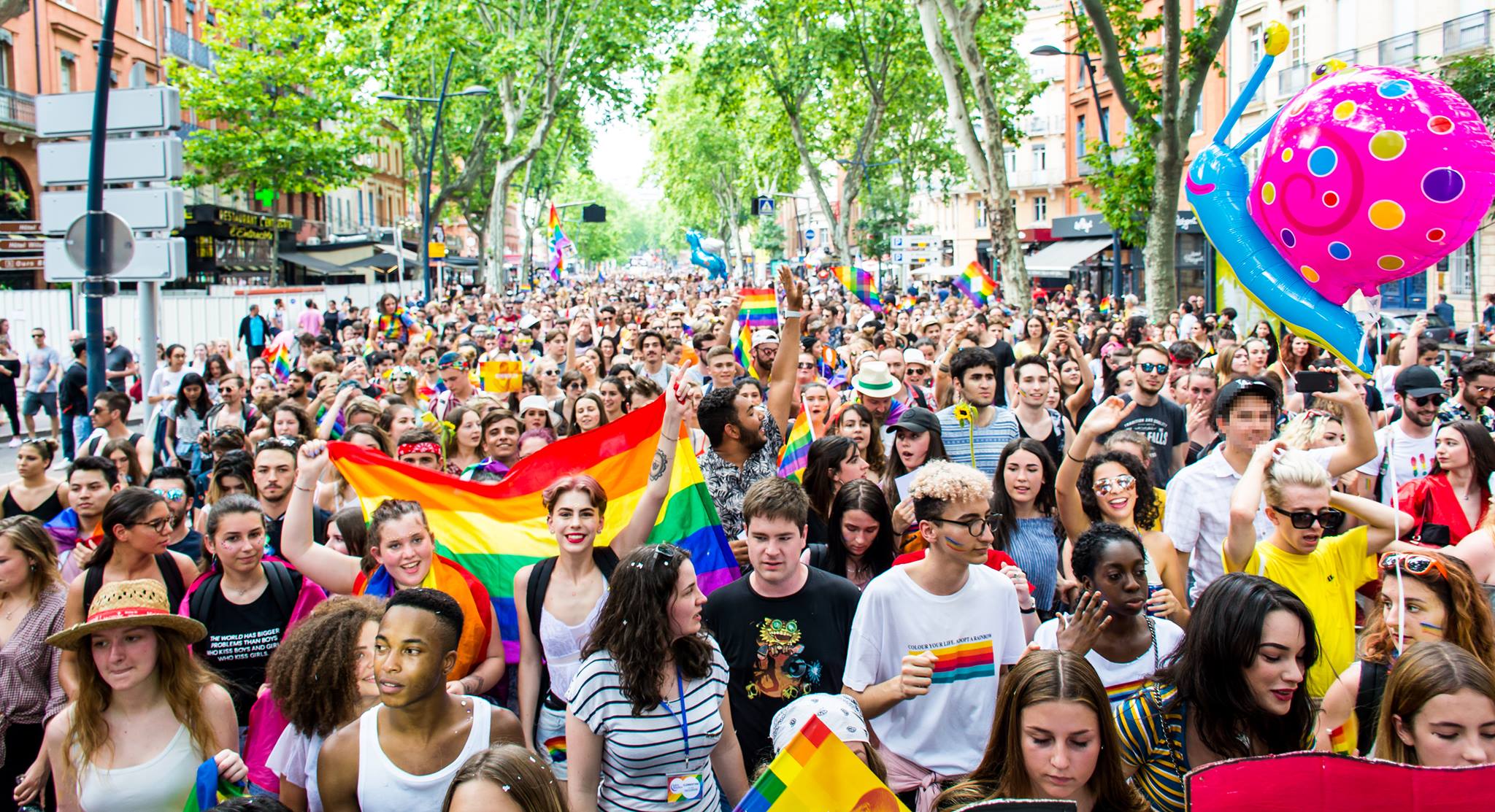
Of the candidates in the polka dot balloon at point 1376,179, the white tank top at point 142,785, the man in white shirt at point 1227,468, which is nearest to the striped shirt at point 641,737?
the white tank top at point 142,785

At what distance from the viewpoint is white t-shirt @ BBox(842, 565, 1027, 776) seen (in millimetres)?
3838

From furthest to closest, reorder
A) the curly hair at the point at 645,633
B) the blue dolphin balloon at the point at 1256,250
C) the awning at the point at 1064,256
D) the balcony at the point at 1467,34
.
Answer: the awning at the point at 1064,256 < the balcony at the point at 1467,34 < the blue dolphin balloon at the point at 1256,250 < the curly hair at the point at 645,633

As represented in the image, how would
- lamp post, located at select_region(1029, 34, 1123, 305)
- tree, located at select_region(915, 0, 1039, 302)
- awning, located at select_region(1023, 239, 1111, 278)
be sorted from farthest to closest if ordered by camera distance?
awning, located at select_region(1023, 239, 1111, 278) → tree, located at select_region(915, 0, 1039, 302) → lamp post, located at select_region(1029, 34, 1123, 305)

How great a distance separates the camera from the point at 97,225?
30.0 ft

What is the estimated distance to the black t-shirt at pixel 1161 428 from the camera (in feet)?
24.3

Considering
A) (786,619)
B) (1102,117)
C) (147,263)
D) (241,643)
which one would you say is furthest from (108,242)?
(1102,117)

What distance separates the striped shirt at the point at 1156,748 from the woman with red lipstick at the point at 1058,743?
0.13 metres

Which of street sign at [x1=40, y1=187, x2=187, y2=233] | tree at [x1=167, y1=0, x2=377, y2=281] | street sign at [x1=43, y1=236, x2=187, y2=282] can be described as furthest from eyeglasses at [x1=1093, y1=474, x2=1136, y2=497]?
tree at [x1=167, y1=0, x2=377, y2=281]

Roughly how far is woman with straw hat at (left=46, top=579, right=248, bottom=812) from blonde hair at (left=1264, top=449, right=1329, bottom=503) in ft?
11.6

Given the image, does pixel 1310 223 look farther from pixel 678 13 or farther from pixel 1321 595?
pixel 678 13

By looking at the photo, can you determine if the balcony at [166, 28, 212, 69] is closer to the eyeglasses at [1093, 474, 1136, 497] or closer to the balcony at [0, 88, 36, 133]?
the balcony at [0, 88, 36, 133]

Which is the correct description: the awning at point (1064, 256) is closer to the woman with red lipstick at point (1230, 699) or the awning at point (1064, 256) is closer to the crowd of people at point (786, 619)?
the crowd of people at point (786, 619)

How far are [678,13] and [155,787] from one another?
32.2 m

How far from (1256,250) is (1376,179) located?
24.9 inches
